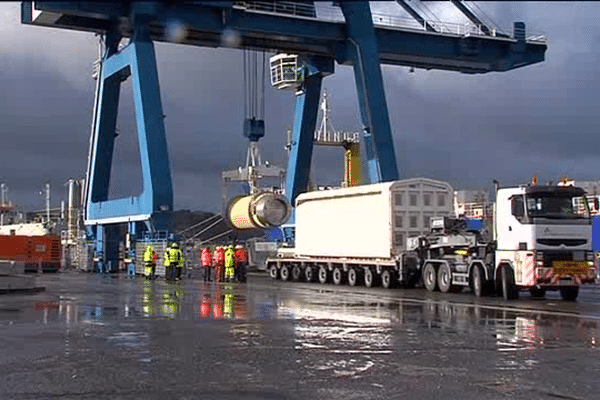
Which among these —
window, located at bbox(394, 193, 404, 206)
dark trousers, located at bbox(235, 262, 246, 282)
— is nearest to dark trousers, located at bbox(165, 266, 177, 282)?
dark trousers, located at bbox(235, 262, 246, 282)

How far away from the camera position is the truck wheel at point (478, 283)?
22312mm

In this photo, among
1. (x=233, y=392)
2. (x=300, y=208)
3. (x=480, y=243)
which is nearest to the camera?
(x=233, y=392)

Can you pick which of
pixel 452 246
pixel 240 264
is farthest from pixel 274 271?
pixel 452 246

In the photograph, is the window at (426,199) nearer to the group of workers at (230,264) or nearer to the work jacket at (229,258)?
the group of workers at (230,264)

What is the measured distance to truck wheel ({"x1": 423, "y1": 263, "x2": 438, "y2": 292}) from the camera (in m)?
24.9

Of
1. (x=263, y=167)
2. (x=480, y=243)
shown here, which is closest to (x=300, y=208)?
(x=480, y=243)

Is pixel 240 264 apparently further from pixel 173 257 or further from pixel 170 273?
pixel 170 273

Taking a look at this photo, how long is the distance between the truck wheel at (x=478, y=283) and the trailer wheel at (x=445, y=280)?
124cm

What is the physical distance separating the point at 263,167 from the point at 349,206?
83.0 feet

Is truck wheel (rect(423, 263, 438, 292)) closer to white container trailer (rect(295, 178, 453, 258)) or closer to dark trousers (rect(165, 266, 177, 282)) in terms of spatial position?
white container trailer (rect(295, 178, 453, 258))

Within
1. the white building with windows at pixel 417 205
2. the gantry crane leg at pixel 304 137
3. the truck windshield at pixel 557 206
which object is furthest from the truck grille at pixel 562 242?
the gantry crane leg at pixel 304 137

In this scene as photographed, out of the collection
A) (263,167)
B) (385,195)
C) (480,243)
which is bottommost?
(480,243)

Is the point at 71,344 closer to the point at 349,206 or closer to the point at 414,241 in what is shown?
the point at 414,241

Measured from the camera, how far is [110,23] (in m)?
37.7
